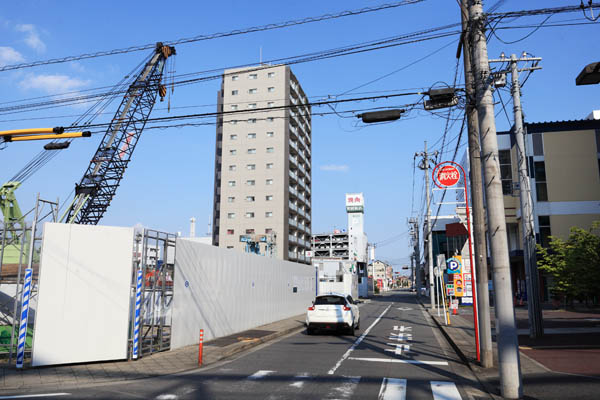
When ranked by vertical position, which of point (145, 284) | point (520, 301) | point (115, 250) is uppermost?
point (115, 250)

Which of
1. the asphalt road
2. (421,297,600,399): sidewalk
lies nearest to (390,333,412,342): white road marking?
(421,297,600,399): sidewalk

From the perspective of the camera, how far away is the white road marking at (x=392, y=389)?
24.7 feet

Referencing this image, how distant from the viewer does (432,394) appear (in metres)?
7.84

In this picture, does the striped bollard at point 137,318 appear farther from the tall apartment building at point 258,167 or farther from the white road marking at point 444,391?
the tall apartment building at point 258,167

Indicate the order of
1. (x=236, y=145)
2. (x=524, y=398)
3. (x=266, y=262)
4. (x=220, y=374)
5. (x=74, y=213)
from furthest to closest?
(x=236, y=145) → (x=74, y=213) → (x=266, y=262) → (x=220, y=374) → (x=524, y=398)

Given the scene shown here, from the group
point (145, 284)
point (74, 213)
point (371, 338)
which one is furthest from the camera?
point (74, 213)

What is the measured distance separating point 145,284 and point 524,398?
9663 millimetres

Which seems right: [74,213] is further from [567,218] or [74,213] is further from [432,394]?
[567,218]

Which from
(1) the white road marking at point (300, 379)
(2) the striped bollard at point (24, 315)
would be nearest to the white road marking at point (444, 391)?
(1) the white road marking at point (300, 379)

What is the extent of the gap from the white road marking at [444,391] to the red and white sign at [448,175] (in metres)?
6.80

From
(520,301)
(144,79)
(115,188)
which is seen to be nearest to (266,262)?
(115,188)

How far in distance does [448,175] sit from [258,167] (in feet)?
188

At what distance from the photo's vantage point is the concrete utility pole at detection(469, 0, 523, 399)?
771 centimetres

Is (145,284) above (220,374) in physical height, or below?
above
